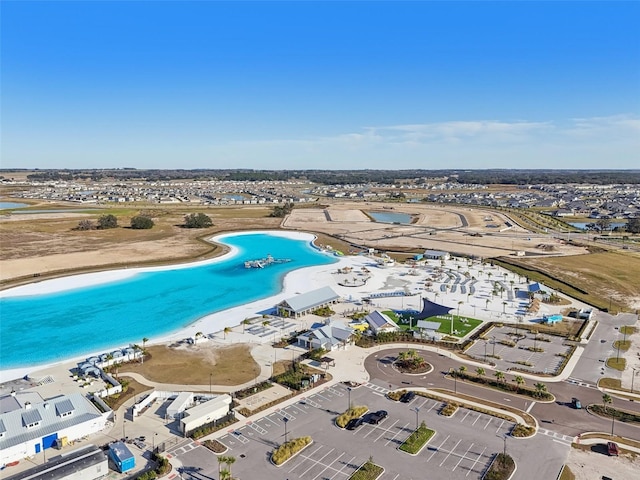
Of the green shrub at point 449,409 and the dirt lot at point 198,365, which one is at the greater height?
the green shrub at point 449,409

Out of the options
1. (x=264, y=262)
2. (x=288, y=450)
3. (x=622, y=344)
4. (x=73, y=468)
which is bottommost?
(x=288, y=450)

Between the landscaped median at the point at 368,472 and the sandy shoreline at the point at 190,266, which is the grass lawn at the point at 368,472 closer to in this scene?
the landscaped median at the point at 368,472

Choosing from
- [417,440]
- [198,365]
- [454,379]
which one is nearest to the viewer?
[417,440]

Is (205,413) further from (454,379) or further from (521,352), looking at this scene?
(521,352)

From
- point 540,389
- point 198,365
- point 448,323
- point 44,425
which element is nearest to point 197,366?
point 198,365

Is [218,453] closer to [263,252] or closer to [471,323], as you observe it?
[471,323]

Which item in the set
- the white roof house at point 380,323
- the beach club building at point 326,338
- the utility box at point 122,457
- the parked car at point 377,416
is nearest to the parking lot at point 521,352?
the white roof house at point 380,323
